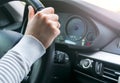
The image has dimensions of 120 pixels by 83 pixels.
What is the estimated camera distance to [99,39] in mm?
1291

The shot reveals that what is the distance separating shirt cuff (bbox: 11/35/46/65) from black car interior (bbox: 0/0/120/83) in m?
0.23

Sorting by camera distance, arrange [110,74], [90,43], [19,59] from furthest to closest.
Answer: [90,43] → [110,74] → [19,59]

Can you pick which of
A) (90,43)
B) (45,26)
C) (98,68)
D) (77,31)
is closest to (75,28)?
(77,31)

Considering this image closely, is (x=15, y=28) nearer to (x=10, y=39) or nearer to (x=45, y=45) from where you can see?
(x=10, y=39)

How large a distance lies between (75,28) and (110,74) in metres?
0.35

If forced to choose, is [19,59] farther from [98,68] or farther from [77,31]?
[77,31]

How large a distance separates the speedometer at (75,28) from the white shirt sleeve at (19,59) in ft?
2.08

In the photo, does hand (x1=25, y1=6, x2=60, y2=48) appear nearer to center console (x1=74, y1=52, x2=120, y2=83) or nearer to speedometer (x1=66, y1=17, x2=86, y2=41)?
center console (x1=74, y1=52, x2=120, y2=83)

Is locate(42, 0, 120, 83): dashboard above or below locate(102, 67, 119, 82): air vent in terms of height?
above

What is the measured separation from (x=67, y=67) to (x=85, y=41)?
7.3 inches

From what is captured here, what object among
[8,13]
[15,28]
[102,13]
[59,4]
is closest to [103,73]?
[102,13]

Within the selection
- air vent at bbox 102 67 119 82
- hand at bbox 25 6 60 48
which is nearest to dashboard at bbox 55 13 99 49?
air vent at bbox 102 67 119 82

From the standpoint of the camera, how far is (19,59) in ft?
2.34

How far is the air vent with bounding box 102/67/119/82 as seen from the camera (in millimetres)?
1115
